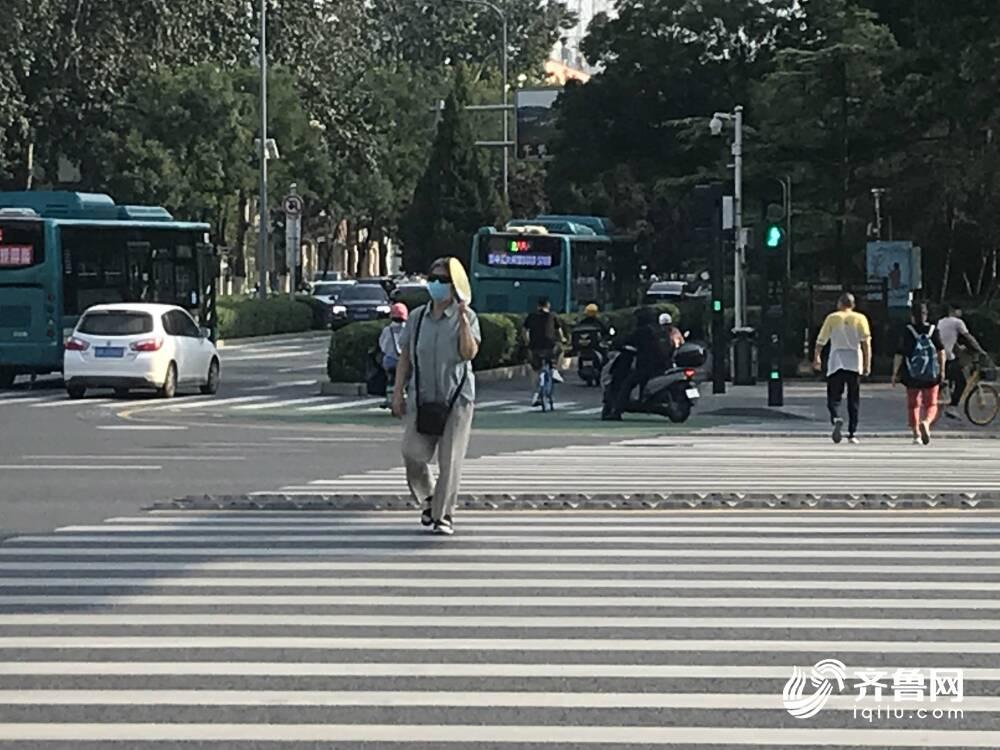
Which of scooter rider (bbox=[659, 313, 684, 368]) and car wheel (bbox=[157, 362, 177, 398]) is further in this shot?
car wheel (bbox=[157, 362, 177, 398])

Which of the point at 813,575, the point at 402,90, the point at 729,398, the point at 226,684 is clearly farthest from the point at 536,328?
the point at 402,90

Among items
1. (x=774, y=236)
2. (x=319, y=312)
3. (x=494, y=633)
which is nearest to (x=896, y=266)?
(x=774, y=236)

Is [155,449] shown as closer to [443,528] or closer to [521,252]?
[443,528]

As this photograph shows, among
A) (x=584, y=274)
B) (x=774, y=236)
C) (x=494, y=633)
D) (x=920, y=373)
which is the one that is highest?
(x=774, y=236)

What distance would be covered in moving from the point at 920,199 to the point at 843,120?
8.71 feet

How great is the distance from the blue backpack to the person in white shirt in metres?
3.58

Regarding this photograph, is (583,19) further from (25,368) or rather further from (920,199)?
(25,368)

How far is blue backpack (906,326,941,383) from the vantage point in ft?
79.9

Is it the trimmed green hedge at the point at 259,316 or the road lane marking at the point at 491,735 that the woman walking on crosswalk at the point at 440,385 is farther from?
the trimmed green hedge at the point at 259,316

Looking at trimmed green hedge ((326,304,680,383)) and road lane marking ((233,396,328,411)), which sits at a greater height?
trimmed green hedge ((326,304,680,383))

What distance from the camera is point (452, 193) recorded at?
8262 cm

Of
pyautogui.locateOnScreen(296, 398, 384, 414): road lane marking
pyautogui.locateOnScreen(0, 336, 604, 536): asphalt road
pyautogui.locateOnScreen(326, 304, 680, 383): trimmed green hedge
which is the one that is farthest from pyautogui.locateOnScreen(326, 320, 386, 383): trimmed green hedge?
pyautogui.locateOnScreen(296, 398, 384, 414): road lane marking

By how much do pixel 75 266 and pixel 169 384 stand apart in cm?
565

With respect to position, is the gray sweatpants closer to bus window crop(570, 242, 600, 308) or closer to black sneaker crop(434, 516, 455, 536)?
black sneaker crop(434, 516, 455, 536)
